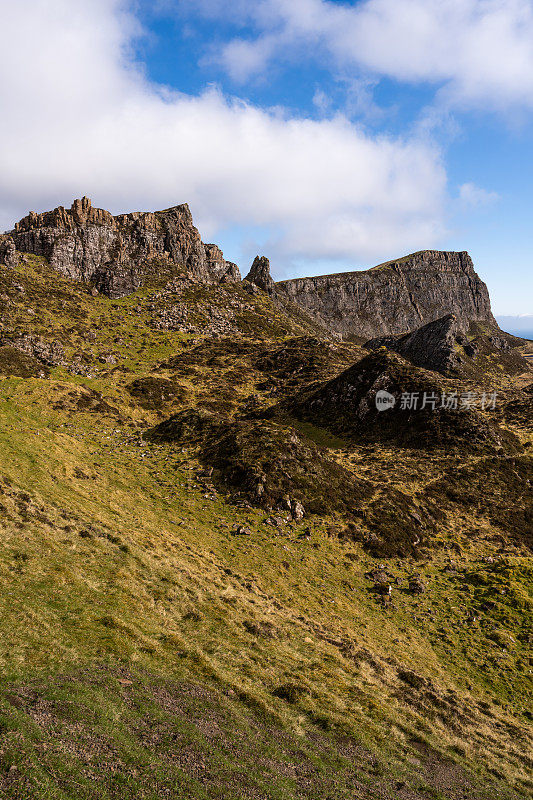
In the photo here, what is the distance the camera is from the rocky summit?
52.3 feet

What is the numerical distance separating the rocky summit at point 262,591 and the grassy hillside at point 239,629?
0.50ft

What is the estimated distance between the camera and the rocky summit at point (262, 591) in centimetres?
1595

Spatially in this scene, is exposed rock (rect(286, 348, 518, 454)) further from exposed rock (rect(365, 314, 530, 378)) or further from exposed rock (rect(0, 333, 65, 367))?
exposed rock (rect(365, 314, 530, 378))

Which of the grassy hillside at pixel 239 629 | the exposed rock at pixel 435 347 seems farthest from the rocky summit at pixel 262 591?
the exposed rock at pixel 435 347

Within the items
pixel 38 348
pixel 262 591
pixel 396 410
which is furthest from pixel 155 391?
pixel 262 591

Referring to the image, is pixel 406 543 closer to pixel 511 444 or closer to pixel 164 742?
pixel 164 742

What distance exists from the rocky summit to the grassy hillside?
0.15 meters

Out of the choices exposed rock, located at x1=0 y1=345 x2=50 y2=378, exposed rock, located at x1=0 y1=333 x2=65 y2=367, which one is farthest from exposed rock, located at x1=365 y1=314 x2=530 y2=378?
exposed rock, located at x1=0 y1=345 x2=50 y2=378

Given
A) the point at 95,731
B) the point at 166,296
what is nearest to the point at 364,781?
the point at 95,731

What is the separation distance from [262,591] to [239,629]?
25.5 feet

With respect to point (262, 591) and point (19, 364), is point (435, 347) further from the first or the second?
point (19, 364)

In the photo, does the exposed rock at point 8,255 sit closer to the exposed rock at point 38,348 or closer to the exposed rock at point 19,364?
the exposed rock at point 38,348

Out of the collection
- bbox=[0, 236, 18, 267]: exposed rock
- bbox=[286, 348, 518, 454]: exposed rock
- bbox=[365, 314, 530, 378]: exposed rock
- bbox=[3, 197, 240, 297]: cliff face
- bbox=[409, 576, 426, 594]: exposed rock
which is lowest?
bbox=[409, 576, 426, 594]: exposed rock

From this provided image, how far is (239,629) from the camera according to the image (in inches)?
1072
